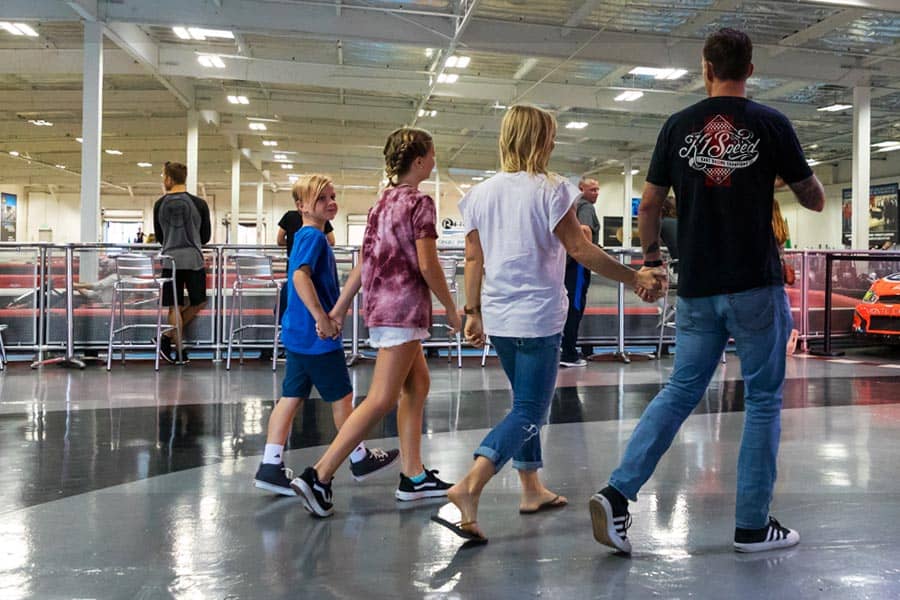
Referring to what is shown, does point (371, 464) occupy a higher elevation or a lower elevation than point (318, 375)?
lower

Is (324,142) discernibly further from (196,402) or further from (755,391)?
(755,391)

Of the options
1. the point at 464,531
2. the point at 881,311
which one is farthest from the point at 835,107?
the point at 464,531

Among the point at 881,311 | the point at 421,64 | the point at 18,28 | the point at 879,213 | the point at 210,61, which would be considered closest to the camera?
the point at 881,311

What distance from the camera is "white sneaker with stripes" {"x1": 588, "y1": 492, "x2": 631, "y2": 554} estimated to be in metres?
2.58

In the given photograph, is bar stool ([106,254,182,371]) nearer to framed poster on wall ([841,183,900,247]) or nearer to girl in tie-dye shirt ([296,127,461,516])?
girl in tie-dye shirt ([296,127,461,516])

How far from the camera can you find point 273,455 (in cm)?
337

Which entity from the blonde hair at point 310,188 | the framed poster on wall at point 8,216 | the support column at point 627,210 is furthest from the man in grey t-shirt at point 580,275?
the framed poster on wall at point 8,216

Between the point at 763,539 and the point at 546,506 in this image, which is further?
the point at 546,506

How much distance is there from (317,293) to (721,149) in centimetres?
160

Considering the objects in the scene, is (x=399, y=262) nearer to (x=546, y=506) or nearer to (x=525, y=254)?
(x=525, y=254)

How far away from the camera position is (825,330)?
931cm

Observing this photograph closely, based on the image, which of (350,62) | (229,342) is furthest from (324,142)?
(229,342)

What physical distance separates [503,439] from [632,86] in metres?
17.1

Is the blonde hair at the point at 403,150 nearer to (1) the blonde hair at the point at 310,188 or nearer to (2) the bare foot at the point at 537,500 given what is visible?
(1) the blonde hair at the point at 310,188
